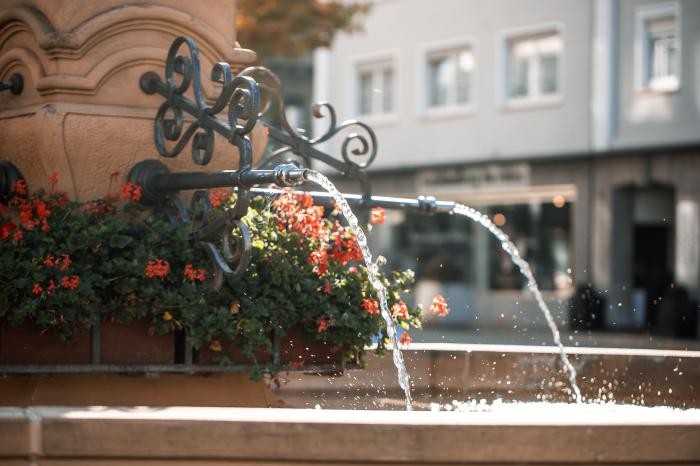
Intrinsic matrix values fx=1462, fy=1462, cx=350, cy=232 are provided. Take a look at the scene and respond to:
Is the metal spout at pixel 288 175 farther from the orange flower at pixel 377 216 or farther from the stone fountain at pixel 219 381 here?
the orange flower at pixel 377 216

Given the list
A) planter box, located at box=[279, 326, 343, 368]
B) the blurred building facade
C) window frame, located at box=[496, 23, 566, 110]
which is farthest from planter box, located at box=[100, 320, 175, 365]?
window frame, located at box=[496, 23, 566, 110]

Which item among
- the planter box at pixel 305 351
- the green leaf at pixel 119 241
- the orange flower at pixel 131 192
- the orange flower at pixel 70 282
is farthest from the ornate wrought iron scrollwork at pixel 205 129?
the orange flower at pixel 70 282

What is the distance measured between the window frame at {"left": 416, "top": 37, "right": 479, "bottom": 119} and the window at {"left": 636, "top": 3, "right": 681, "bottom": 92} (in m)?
4.08

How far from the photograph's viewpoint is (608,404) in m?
6.08

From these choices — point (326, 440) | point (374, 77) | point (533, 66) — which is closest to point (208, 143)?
point (326, 440)

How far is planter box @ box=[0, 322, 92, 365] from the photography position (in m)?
4.78

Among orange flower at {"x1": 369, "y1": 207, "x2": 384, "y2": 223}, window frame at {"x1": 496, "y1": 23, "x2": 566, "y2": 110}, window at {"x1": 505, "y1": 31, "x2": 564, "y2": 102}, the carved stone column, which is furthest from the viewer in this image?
window at {"x1": 505, "y1": 31, "x2": 564, "y2": 102}

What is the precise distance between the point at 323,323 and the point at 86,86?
4.26ft

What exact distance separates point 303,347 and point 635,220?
20.8m

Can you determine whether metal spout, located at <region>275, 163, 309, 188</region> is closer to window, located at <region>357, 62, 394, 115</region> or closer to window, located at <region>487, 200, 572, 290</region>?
window, located at <region>487, 200, 572, 290</region>

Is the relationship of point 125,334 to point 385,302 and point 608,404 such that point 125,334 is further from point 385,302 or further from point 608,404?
point 608,404

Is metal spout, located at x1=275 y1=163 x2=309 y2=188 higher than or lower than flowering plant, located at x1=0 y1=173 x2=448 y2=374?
higher

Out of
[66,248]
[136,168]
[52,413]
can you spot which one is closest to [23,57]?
[136,168]

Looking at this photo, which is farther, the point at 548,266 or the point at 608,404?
the point at 548,266
